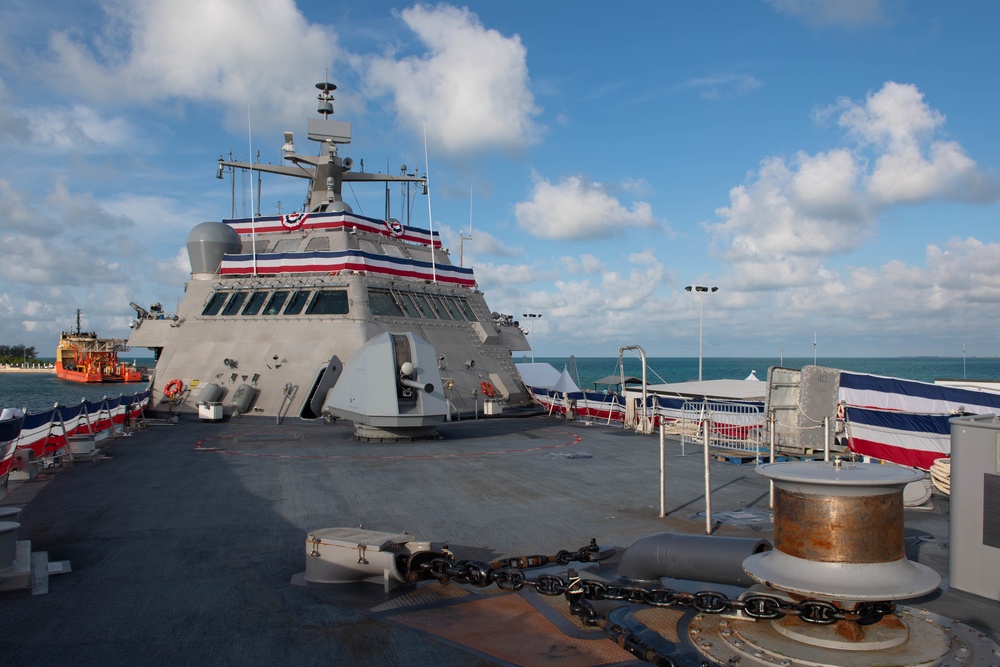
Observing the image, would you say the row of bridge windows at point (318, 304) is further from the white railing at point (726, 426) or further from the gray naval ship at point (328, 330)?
the white railing at point (726, 426)

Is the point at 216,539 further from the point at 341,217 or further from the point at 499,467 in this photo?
the point at 341,217

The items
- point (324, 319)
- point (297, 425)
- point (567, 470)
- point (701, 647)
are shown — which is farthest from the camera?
point (324, 319)

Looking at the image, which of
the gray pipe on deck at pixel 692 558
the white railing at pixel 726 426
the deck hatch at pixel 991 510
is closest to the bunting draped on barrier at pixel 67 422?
the gray pipe on deck at pixel 692 558

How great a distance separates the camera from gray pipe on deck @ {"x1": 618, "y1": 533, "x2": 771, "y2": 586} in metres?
4.90

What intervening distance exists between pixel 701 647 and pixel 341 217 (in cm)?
2122

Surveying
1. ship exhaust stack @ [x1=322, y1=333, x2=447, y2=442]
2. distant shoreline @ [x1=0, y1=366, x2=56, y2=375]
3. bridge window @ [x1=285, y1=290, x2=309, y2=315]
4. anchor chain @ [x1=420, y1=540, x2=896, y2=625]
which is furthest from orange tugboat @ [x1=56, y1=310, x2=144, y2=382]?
anchor chain @ [x1=420, y1=540, x2=896, y2=625]

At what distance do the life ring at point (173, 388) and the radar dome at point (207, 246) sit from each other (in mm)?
5674

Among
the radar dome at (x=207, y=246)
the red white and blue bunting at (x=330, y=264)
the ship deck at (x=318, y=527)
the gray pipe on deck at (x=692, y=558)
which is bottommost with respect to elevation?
the ship deck at (x=318, y=527)

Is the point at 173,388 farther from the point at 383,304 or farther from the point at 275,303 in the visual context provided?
the point at 383,304

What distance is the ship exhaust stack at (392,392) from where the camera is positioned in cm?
1373

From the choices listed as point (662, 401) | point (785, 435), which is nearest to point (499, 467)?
point (785, 435)

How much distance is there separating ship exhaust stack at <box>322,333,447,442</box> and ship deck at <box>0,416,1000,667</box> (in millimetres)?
607

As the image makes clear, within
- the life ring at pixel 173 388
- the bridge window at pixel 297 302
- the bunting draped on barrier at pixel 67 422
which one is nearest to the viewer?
the bunting draped on barrier at pixel 67 422

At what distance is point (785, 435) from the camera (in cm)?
1126
